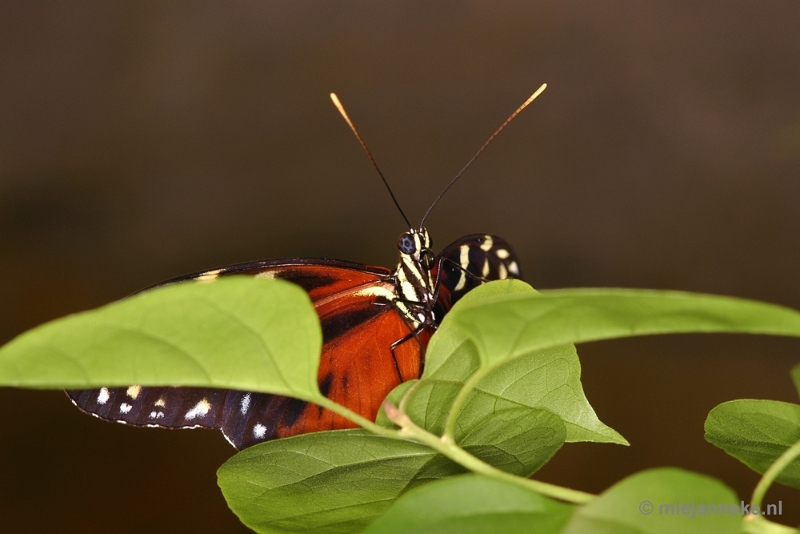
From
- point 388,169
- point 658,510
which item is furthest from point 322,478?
point 388,169

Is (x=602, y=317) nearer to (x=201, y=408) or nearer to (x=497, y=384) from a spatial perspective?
(x=497, y=384)

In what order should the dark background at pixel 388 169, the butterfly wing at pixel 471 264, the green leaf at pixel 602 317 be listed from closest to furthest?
the green leaf at pixel 602 317 < the butterfly wing at pixel 471 264 < the dark background at pixel 388 169

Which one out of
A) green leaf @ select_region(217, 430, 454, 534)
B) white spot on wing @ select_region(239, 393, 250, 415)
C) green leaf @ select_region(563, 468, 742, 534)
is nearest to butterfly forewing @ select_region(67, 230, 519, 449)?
white spot on wing @ select_region(239, 393, 250, 415)

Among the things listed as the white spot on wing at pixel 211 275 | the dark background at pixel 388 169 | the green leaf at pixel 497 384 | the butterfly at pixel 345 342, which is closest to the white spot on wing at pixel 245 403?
the butterfly at pixel 345 342

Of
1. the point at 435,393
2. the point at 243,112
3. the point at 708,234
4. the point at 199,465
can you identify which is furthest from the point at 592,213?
the point at 435,393

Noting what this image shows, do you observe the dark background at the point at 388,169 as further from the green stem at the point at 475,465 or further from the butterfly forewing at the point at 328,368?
the green stem at the point at 475,465

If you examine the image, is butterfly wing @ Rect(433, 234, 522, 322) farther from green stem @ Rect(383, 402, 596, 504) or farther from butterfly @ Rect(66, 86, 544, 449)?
green stem @ Rect(383, 402, 596, 504)
